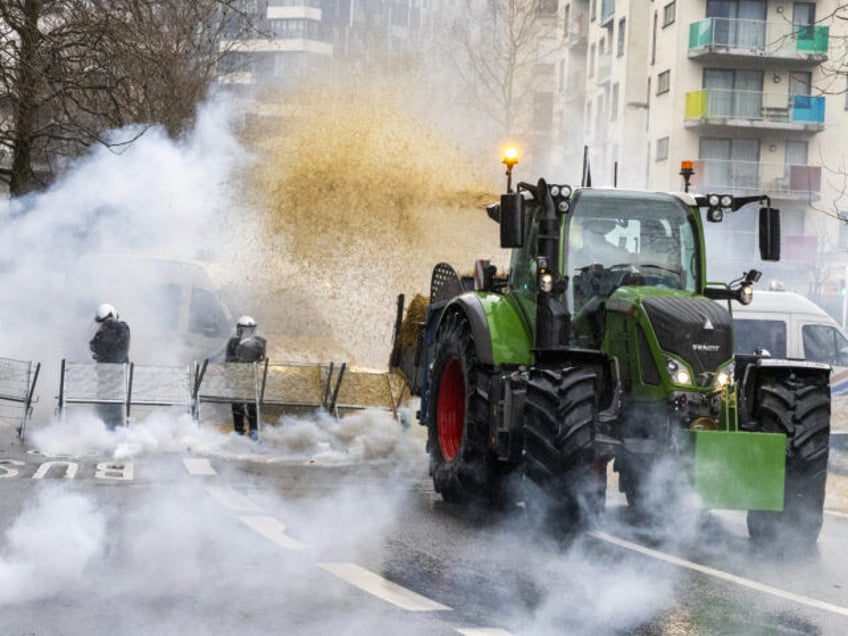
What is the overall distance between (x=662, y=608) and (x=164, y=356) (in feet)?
49.2

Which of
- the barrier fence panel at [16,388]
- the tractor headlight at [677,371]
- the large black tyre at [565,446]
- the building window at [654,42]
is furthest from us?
the building window at [654,42]

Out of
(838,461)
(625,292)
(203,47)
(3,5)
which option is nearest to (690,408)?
(625,292)

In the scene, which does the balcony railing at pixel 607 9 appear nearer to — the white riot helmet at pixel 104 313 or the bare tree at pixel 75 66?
the bare tree at pixel 75 66

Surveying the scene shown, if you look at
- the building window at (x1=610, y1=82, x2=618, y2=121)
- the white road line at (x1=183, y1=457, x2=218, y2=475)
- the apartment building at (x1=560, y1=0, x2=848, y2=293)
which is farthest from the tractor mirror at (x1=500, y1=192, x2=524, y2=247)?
the building window at (x1=610, y1=82, x2=618, y2=121)

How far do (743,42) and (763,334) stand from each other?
3900 cm

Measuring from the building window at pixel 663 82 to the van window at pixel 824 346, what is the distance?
132 feet

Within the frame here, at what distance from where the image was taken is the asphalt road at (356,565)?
26.0 feet

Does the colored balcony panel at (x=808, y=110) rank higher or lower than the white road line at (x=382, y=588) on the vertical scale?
higher

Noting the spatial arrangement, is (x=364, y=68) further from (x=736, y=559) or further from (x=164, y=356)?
(x=736, y=559)

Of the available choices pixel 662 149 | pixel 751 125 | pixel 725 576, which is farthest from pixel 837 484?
pixel 662 149

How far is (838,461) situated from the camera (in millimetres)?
18844

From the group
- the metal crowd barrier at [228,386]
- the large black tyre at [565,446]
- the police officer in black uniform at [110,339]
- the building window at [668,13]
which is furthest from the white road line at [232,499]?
the building window at [668,13]

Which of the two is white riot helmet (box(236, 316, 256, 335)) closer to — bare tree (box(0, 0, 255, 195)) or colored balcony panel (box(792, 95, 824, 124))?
bare tree (box(0, 0, 255, 195))

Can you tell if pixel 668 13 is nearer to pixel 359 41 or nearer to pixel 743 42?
pixel 743 42
